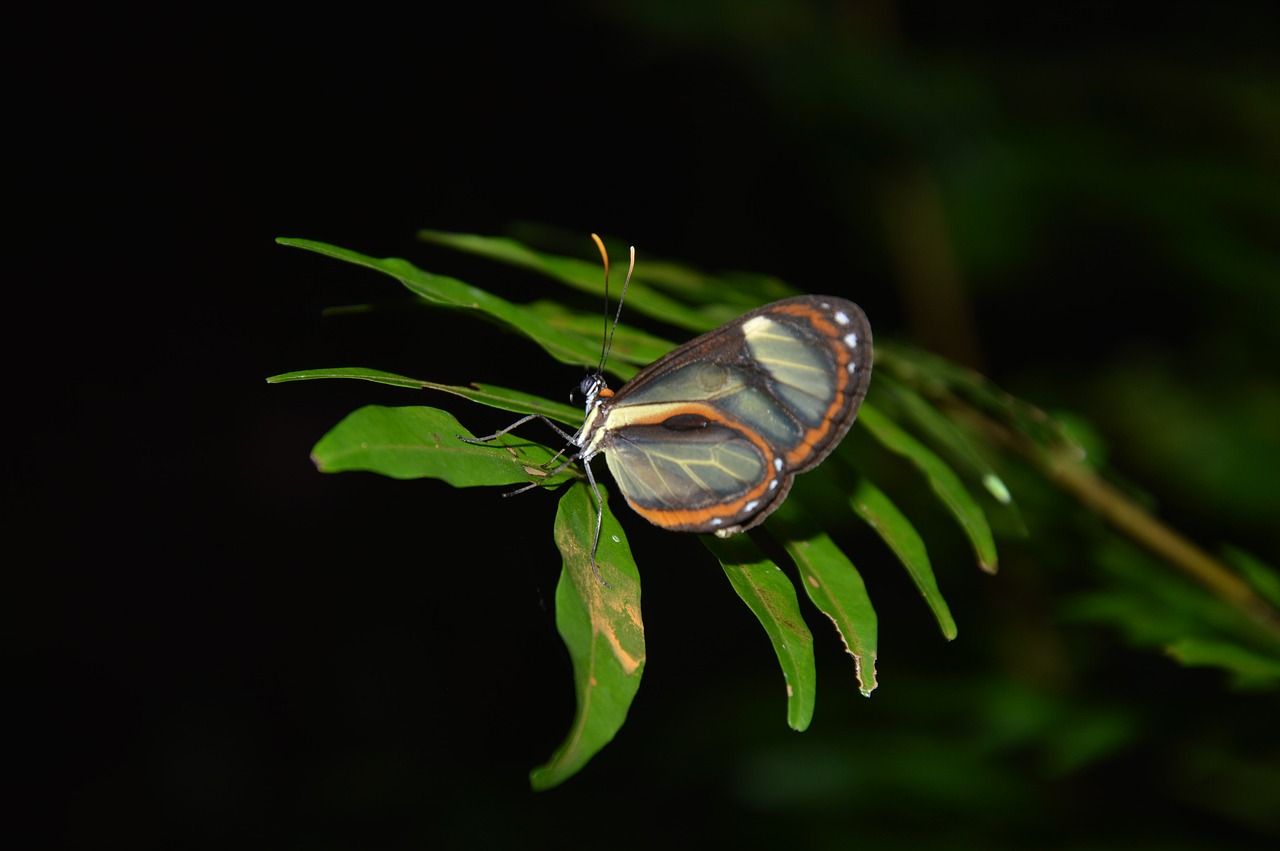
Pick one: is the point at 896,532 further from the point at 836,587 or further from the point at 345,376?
the point at 345,376

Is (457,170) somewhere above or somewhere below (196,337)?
above

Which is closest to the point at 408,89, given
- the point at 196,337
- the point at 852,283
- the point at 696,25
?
the point at 196,337

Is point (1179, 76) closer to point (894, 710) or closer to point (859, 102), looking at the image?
point (859, 102)

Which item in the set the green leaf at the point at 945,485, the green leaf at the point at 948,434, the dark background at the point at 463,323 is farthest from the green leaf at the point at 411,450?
the dark background at the point at 463,323

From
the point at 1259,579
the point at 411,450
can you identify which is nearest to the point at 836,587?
the point at 411,450

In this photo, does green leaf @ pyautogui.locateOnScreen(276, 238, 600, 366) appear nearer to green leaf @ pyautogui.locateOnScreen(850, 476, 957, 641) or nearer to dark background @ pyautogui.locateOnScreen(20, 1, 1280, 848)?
green leaf @ pyautogui.locateOnScreen(850, 476, 957, 641)

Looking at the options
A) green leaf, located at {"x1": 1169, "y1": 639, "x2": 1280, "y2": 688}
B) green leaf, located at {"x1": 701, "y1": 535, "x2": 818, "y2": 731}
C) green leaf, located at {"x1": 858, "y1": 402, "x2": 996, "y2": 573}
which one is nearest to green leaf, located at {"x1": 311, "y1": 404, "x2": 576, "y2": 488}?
green leaf, located at {"x1": 701, "y1": 535, "x2": 818, "y2": 731}
